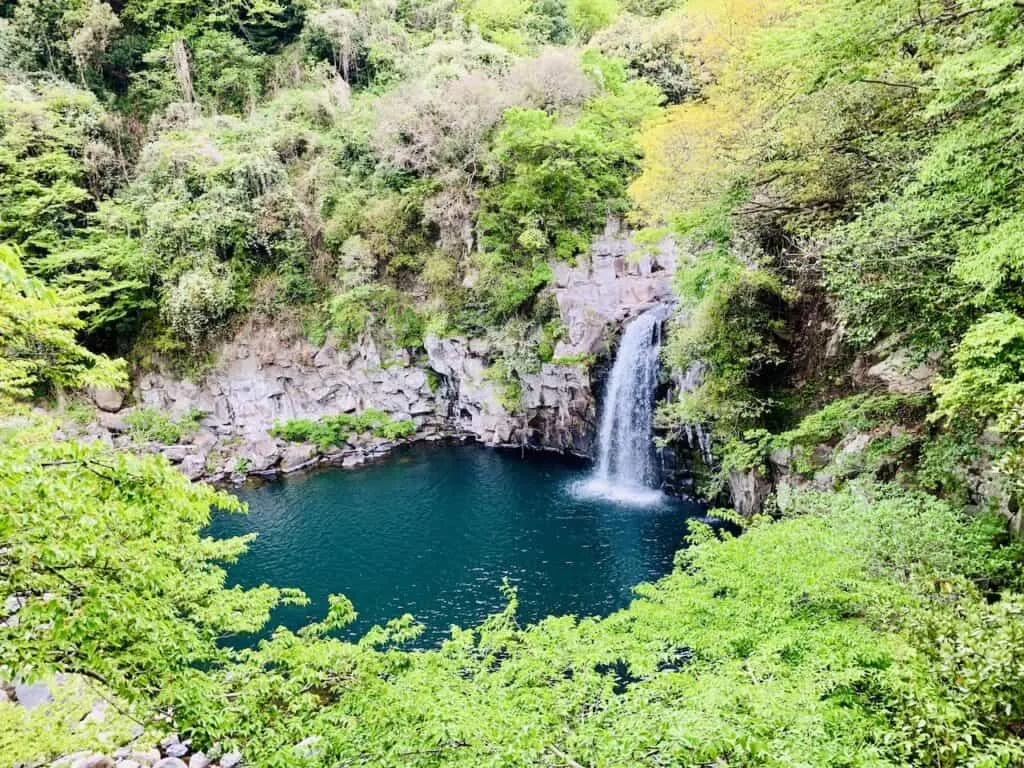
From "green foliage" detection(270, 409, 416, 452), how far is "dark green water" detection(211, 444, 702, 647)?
2209 millimetres

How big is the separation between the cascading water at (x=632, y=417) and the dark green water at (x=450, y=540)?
1115 millimetres

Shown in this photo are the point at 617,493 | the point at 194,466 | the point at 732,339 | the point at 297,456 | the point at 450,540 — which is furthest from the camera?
the point at 297,456

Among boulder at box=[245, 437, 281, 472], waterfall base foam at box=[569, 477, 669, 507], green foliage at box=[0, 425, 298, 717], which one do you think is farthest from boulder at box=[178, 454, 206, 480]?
green foliage at box=[0, 425, 298, 717]

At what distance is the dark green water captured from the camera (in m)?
13.9

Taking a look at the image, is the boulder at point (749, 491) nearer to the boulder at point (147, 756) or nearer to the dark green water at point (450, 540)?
the dark green water at point (450, 540)

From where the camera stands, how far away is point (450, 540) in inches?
680

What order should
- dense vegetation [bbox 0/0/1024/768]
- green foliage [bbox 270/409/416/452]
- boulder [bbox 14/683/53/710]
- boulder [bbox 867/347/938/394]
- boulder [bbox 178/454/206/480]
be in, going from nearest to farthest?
1. dense vegetation [bbox 0/0/1024/768]
2. boulder [bbox 867/347/938/394]
3. boulder [bbox 14/683/53/710]
4. boulder [bbox 178/454/206/480]
5. green foliage [bbox 270/409/416/452]

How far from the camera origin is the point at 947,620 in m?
4.95

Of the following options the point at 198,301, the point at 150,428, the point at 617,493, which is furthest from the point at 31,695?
the point at 198,301

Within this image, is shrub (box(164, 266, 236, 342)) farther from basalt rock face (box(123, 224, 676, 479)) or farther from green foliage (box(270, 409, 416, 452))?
green foliage (box(270, 409, 416, 452))

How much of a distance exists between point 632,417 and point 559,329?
193 inches

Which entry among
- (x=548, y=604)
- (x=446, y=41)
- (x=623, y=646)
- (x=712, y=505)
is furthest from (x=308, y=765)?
(x=446, y=41)

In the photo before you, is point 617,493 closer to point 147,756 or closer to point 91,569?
point 147,756

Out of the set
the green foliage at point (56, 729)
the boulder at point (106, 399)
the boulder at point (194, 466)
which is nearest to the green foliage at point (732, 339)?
the green foliage at point (56, 729)
